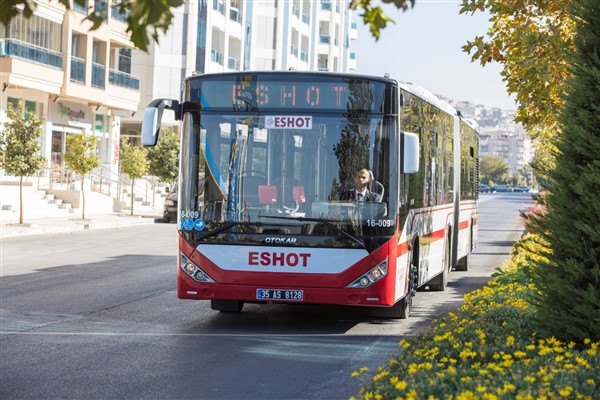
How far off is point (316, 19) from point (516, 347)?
87262mm

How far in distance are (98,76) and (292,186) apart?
39088 mm

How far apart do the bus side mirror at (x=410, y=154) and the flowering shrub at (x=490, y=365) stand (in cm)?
258

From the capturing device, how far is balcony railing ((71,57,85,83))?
151 ft

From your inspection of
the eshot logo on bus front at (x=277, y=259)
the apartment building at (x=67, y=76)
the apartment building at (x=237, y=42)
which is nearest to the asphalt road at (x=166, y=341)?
the eshot logo on bus front at (x=277, y=259)

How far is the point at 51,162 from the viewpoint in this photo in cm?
4638

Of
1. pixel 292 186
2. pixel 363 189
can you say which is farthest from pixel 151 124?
pixel 363 189

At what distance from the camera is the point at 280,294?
11352 millimetres

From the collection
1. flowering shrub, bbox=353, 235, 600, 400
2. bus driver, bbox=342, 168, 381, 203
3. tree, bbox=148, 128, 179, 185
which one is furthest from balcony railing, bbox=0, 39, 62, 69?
flowering shrub, bbox=353, 235, 600, 400

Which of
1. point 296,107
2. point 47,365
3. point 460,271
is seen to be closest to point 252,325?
point 296,107

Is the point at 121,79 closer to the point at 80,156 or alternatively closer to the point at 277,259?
the point at 80,156

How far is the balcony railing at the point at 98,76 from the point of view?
48.2 m

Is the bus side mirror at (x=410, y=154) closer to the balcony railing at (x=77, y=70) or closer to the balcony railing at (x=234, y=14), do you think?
the balcony railing at (x=77, y=70)

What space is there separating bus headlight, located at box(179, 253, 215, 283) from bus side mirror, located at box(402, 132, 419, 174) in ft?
8.47

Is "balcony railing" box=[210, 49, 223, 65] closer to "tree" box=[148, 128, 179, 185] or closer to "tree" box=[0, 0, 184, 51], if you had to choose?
"tree" box=[148, 128, 179, 185]
